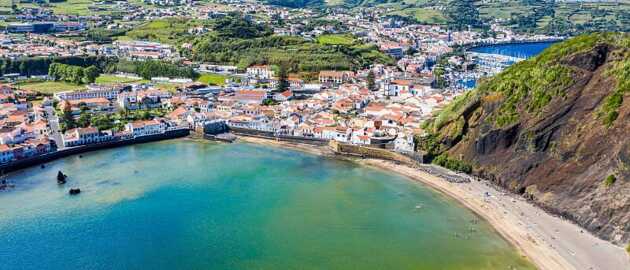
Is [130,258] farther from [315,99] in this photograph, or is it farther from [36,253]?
[315,99]

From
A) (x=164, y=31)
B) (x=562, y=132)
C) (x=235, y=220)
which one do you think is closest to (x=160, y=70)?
(x=164, y=31)

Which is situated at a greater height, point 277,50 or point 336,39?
point 336,39

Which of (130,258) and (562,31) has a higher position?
(562,31)

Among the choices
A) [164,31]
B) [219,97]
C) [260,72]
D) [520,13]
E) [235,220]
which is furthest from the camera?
[520,13]

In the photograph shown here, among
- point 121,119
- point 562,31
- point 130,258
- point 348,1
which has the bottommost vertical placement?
point 130,258

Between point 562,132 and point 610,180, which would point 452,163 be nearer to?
point 562,132

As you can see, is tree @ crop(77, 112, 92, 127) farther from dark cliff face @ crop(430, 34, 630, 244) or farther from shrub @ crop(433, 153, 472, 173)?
shrub @ crop(433, 153, 472, 173)

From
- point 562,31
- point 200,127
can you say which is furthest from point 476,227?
point 562,31

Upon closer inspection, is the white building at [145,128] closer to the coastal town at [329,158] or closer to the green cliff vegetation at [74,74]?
the coastal town at [329,158]
